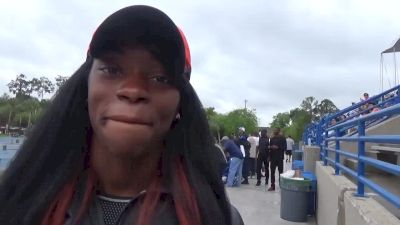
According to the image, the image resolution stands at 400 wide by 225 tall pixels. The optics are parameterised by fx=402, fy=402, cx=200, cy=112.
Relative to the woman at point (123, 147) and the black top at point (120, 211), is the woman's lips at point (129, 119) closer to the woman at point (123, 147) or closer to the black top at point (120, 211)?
the woman at point (123, 147)

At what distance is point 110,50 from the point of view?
0.98 m

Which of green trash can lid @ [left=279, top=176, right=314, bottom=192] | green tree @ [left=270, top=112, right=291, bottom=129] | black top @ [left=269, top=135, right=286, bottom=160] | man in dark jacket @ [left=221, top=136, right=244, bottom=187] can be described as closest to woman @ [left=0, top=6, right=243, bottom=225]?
green trash can lid @ [left=279, top=176, right=314, bottom=192]

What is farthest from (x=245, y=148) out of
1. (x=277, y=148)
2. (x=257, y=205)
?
(x=257, y=205)

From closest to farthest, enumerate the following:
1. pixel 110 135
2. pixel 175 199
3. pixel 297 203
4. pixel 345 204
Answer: pixel 110 135 < pixel 175 199 < pixel 345 204 < pixel 297 203

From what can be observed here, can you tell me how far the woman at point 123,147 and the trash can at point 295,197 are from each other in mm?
5733

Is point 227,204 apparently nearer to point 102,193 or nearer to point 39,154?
point 102,193

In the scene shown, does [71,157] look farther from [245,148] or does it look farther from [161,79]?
[245,148]

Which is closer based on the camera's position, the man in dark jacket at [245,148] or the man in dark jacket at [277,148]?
the man in dark jacket at [277,148]

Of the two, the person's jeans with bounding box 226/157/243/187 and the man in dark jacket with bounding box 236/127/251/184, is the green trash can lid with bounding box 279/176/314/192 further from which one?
the man in dark jacket with bounding box 236/127/251/184

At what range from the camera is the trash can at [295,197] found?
6.62m

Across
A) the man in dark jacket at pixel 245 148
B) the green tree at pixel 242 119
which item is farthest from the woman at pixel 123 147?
the green tree at pixel 242 119

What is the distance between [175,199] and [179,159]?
0.13 meters

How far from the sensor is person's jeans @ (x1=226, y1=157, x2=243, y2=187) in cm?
1001

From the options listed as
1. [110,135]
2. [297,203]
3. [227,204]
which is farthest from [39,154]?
[297,203]
